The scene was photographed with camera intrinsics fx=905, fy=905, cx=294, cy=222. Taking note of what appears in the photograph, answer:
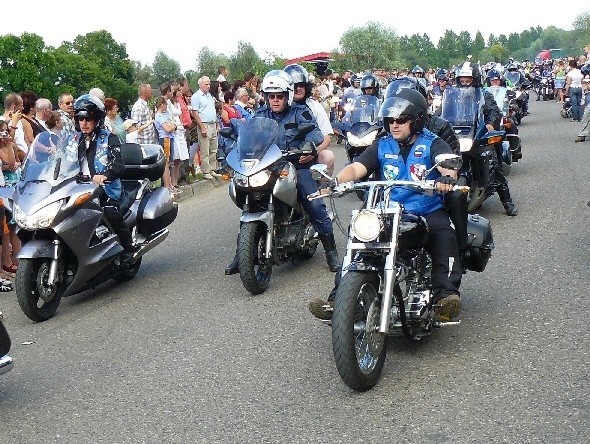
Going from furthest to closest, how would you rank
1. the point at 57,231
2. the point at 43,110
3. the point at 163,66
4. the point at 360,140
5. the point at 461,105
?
the point at 163,66
the point at 360,140
the point at 43,110
the point at 461,105
the point at 57,231

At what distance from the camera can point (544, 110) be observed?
103 ft

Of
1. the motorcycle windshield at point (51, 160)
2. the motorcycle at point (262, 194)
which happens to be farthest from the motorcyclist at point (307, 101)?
the motorcycle windshield at point (51, 160)

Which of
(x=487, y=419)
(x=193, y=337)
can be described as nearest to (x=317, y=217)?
(x=193, y=337)

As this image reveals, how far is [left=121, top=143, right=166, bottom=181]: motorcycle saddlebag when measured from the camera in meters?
9.31

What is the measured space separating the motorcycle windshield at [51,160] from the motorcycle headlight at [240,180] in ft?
4.73

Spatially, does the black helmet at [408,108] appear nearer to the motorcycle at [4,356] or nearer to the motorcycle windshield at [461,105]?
the motorcycle at [4,356]

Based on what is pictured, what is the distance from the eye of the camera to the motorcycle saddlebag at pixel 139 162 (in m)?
9.31

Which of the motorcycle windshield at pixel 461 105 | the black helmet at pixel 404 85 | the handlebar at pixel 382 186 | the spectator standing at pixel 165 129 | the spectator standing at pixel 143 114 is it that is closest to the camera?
the handlebar at pixel 382 186

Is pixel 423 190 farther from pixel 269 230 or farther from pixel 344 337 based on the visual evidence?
pixel 269 230

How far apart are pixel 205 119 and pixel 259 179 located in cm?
916

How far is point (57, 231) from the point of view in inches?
300

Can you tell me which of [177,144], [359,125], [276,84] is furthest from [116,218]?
[177,144]

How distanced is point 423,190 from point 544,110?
27284 mm

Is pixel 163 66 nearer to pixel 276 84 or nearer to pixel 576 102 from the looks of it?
pixel 576 102
